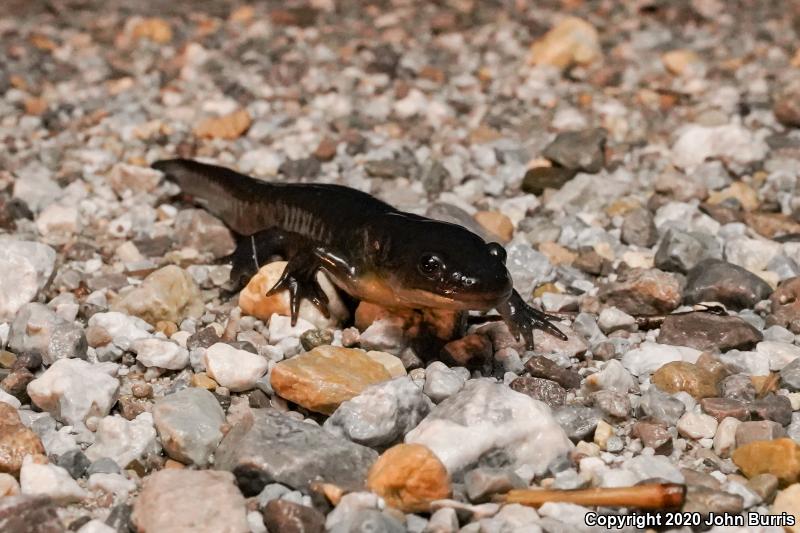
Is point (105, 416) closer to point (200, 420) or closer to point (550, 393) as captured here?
point (200, 420)

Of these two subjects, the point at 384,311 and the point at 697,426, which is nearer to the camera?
Result: the point at 697,426

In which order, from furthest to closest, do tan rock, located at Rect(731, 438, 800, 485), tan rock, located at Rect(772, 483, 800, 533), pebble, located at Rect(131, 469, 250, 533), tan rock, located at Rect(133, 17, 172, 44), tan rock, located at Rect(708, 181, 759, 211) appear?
tan rock, located at Rect(133, 17, 172, 44), tan rock, located at Rect(708, 181, 759, 211), tan rock, located at Rect(731, 438, 800, 485), tan rock, located at Rect(772, 483, 800, 533), pebble, located at Rect(131, 469, 250, 533)

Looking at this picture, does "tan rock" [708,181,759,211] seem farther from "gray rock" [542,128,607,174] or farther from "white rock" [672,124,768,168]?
"gray rock" [542,128,607,174]

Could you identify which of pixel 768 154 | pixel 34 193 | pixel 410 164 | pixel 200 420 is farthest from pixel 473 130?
pixel 200 420

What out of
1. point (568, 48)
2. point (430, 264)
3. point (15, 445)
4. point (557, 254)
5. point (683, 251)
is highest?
point (430, 264)

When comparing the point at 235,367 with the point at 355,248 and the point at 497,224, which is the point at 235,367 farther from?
the point at 497,224

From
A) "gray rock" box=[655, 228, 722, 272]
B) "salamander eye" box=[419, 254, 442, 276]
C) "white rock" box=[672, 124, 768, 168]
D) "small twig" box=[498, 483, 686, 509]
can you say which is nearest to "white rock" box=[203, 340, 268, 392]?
"salamander eye" box=[419, 254, 442, 276]

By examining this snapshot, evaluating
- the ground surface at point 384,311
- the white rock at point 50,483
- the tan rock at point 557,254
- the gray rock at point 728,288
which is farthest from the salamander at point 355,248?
the white rock at point 50,483

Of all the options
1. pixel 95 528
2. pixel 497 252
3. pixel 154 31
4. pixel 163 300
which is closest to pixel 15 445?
pixel 95 528
